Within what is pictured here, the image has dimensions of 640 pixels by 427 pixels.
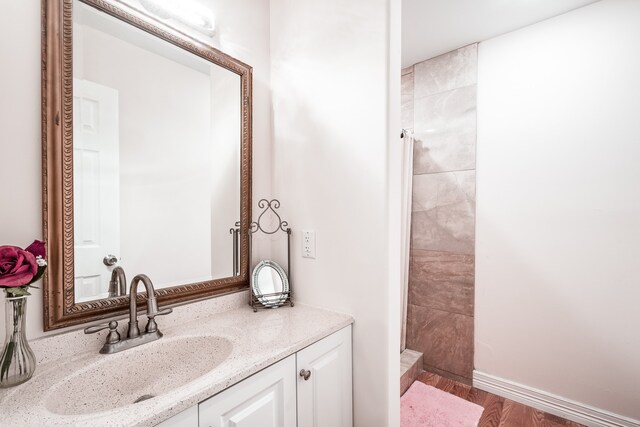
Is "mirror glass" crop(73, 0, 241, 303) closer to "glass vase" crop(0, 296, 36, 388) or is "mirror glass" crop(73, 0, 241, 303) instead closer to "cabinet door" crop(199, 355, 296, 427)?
"glass vase" crop(0, 296, 36, 388)

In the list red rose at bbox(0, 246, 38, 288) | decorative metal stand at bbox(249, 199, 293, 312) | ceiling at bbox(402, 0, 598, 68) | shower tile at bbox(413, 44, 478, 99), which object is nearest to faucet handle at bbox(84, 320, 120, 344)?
red rose at bbox(0, 246, 38, 288)

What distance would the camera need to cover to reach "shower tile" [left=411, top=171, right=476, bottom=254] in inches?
82.8

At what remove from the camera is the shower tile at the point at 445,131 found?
2100 mm

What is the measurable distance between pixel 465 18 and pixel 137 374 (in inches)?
101

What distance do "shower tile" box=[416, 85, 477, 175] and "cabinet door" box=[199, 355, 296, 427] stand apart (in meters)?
1.91

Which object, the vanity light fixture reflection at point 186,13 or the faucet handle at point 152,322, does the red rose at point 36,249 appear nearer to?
the faucet handle at point 152,322

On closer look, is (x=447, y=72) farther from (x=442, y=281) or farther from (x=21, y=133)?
(x=21, y=133)

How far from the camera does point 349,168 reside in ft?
3.94

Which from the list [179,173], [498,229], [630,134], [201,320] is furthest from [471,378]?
[179,173]

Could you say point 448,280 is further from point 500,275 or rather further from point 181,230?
point 181,230

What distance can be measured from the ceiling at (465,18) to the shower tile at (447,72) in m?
0.07

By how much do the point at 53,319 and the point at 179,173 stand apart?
2.04 feet

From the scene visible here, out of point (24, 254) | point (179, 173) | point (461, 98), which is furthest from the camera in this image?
point (461, 98)

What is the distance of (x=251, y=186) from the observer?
1.38 metres
